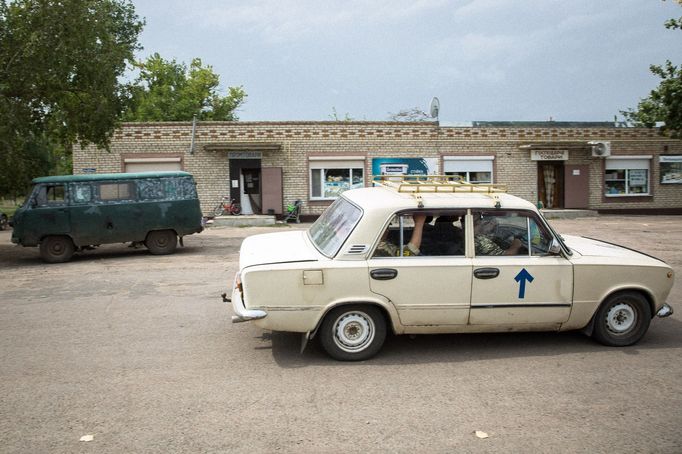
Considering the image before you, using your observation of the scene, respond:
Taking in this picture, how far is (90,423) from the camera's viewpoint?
4059 millimetres

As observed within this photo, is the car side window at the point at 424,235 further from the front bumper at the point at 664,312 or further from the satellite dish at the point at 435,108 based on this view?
the satellite dish at the point at 435,108

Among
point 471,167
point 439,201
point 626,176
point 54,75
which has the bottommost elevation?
point 439,201

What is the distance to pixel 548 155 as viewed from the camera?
85.7 feet

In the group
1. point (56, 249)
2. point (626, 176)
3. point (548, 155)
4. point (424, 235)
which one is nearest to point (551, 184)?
point (548, 155)

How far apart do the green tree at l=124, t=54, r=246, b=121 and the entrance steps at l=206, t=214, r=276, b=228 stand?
803 inches

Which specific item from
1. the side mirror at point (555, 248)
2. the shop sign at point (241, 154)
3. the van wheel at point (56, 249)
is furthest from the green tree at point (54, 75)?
the side mirror at point (555, 248)

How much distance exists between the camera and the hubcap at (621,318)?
5.81m

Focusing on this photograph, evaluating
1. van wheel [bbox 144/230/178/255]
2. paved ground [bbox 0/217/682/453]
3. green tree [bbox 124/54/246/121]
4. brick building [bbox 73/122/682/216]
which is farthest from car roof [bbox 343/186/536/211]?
green tree [bbox 124/54/246/121]

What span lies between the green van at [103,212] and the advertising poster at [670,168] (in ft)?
76.1

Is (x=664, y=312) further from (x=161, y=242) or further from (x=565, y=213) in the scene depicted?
(x=565, y=213)

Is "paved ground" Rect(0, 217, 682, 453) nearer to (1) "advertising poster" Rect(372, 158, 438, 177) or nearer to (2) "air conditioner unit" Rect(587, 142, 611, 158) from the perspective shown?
(1) "advertising poster" Rect(372, 158, 438, 177)

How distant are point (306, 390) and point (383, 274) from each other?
1273mm

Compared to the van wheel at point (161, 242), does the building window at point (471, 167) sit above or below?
above

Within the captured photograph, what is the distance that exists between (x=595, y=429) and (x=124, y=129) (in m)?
22.9
